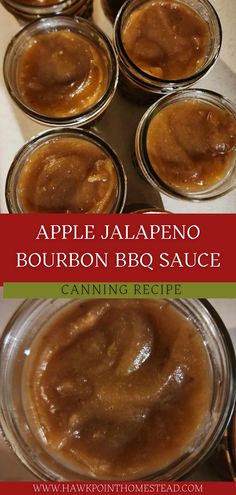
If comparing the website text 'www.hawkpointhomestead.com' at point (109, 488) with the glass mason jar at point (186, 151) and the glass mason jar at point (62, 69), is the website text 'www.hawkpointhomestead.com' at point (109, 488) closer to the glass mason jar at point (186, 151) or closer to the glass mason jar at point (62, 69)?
the glass mason jar at point (186, 151)

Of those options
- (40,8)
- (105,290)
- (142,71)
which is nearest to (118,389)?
(105,290)

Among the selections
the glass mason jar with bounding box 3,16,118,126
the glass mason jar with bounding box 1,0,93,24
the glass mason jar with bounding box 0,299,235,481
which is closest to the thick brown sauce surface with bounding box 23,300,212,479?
the glass mason jar with bounding box 0,299,235,481

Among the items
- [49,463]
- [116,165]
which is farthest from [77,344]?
[116,165]

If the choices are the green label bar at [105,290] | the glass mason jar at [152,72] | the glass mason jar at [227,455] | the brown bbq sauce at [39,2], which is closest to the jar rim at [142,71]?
the glass mason jar at [152,72]

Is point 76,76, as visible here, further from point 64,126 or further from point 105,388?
point 105,388

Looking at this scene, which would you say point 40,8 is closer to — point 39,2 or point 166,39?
point 39,2
